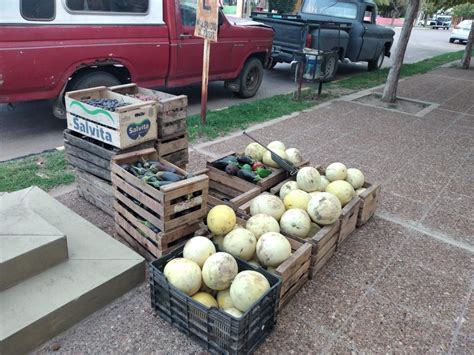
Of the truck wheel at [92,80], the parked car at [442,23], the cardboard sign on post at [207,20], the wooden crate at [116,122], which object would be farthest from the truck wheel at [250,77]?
the parked car at [442,23]

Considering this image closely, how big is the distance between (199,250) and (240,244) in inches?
12.3

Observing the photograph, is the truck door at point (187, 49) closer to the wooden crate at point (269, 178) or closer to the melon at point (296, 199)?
the wooden crate at point (269, 178)

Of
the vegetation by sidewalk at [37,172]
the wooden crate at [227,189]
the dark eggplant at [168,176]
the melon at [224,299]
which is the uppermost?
the dark eggplant at [168,176]

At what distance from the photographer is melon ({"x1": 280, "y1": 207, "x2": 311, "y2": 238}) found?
3346mm

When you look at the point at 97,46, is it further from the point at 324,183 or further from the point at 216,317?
the point at 216,317

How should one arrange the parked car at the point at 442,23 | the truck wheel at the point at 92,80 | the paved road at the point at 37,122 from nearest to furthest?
1. the paved road at the point at 37,122
2. the truck wheel at the point at 92,80
3. the parked car at the point at 442,23

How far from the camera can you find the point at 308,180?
388cm

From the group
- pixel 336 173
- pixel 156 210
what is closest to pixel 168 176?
pixel 156 210

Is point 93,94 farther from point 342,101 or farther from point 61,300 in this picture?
point 342,101

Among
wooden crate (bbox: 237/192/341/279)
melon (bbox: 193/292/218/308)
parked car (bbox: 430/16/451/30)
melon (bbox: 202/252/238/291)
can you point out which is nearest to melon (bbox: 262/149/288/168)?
wooden crate (bbox: 237/192/341/279)

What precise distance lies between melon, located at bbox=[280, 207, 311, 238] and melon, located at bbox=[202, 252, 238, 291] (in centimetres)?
73

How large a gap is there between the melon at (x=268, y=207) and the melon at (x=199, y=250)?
0.66 metres

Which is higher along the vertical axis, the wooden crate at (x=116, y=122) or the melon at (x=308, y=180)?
the wooden crate at (x=116, y=122)

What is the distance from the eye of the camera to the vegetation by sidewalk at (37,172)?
456 centimetres
